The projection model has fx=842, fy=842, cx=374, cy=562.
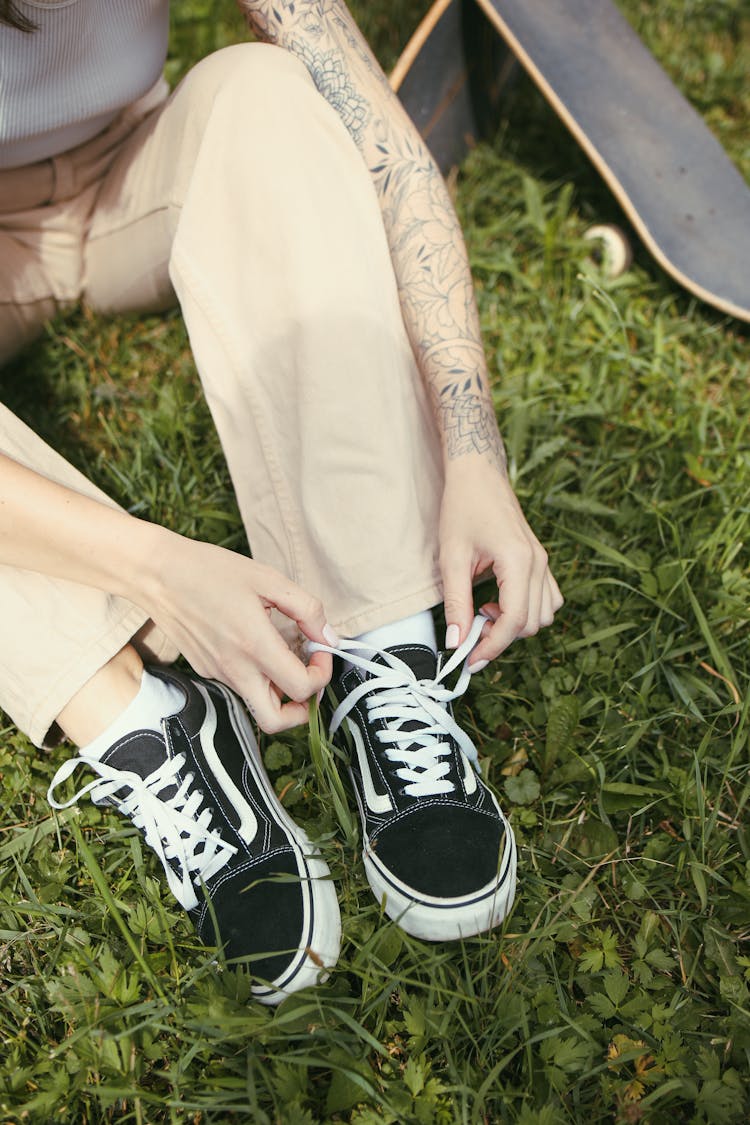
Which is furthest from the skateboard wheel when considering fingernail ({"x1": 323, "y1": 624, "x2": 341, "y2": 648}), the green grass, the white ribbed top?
fingernail ({"x1": 323, "y1": 624, "x2": 341, "y2": 648})

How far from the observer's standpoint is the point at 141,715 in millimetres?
1383

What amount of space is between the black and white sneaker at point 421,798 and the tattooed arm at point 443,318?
113 mm

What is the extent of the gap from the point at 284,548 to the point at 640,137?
67.5 inches

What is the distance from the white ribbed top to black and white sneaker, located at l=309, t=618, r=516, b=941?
113 cm

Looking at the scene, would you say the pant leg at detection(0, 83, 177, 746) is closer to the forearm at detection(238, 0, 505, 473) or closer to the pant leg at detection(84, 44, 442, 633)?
the pant leg at detection(84, 44, 442, 633)

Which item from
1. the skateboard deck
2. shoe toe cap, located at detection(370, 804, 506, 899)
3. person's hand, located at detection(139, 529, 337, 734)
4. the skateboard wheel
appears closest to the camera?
person's hand, located at detection(139, 529, 337, 734)

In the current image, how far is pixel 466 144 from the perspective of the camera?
8.60ft

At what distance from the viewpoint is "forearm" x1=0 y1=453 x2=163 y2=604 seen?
4.09 ft

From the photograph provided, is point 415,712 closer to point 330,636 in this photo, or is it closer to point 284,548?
point 330,636

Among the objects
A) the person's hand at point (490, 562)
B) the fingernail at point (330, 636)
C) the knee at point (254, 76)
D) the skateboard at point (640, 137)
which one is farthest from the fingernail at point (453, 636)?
the skateboard at point (640, 137)

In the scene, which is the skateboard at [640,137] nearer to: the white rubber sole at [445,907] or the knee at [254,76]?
the knee at [254,76]

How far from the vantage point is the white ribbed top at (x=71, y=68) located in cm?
147

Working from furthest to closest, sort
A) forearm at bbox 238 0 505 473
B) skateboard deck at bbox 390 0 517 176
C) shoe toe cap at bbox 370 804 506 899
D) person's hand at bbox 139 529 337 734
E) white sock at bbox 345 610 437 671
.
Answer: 1. skateboard deck at bbox 390 0 517 176
2. forearm at bbox 238 0 505 473
3. white sock at bbox 345 610 437 671
4. shoe toe cap at bbox 370 804 506 899
5. person's hand at bbox 139 529 337 734

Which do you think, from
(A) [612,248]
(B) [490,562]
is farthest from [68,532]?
(A) [612,248]
